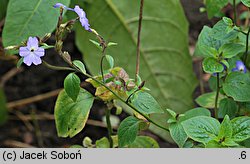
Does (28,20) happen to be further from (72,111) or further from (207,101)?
(207,101)

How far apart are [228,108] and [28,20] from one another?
429 millimetres

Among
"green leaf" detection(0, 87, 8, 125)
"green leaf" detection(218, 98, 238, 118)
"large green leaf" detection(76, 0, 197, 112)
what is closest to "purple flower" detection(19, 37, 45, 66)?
"green leaf" detection(218, 98, 238, 118)

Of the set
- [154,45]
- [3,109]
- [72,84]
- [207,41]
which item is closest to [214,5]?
[207,41]

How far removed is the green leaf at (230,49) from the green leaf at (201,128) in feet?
0.45

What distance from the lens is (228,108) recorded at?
3.21 ft

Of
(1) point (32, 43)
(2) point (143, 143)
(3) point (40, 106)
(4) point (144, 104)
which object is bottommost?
(3) point (40, 106)

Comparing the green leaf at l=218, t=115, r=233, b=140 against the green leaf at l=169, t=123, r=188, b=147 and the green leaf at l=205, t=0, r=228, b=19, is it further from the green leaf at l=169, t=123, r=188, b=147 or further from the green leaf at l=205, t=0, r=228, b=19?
the green leaf at l=205, t=0, r=228, b=19

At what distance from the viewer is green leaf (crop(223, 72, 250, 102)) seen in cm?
93

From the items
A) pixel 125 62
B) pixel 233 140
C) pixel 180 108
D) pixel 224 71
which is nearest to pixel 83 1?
pixel 125 62

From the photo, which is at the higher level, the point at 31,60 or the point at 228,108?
the point at 31,60

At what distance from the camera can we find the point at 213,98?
105cm

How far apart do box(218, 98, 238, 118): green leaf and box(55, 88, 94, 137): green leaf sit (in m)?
0.23

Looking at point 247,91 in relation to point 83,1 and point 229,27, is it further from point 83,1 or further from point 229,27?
point 83,1

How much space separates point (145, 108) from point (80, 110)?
0.12m
